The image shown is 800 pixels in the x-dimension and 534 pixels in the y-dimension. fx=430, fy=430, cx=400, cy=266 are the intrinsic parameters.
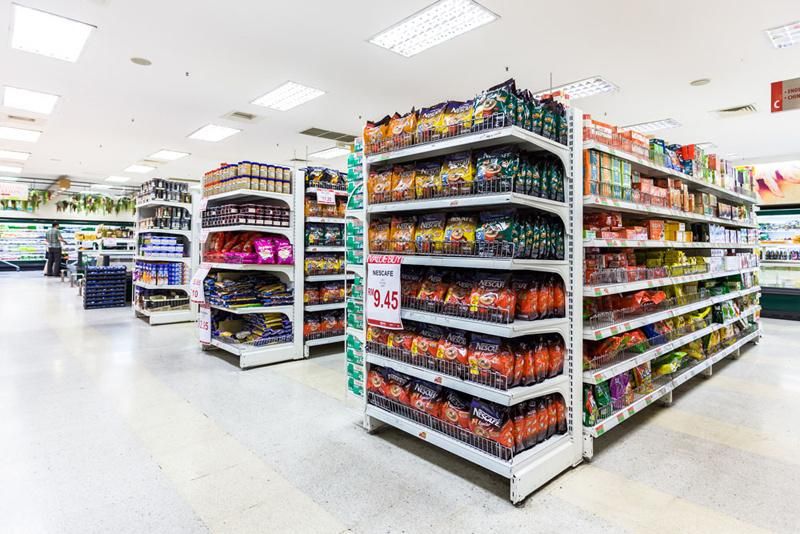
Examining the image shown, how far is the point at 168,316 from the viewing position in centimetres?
730

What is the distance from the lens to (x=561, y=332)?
2.45 metres

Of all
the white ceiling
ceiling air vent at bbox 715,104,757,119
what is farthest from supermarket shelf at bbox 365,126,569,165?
ceiling air vent at bbox 715,104,757,119

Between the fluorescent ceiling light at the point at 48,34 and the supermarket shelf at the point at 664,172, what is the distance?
532cm

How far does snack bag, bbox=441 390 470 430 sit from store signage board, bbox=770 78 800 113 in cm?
412

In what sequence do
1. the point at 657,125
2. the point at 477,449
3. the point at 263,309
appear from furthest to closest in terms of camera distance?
the point at 657,125 < the point at 263,309 < the point at 477,449

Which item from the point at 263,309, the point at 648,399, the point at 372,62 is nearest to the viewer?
the point at 648,399

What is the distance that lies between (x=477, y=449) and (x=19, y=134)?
461 inches

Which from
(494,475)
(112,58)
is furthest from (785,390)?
(112,58)

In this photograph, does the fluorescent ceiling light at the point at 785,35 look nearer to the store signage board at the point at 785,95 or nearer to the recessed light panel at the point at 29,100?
the store signage board at the point at 785,95

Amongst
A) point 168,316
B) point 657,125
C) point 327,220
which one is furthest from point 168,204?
point 657,125

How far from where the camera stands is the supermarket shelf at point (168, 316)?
7129 mm

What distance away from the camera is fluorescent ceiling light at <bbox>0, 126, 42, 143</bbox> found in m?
8.91

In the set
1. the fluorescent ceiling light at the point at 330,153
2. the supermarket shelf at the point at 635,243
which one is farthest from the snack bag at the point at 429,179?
the fluorescent ceiling light at the point at 330,153

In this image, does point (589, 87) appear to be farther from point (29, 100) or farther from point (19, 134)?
point (19, 134)
